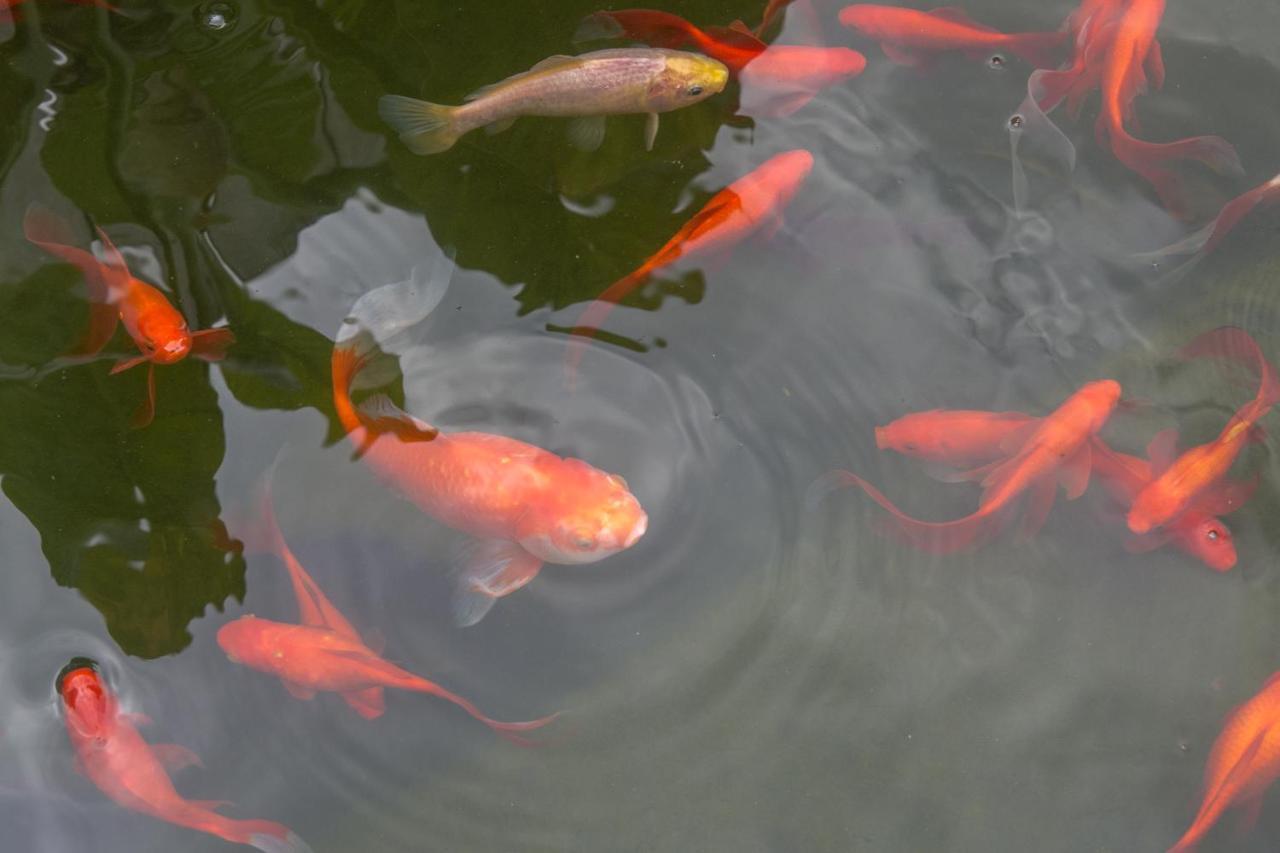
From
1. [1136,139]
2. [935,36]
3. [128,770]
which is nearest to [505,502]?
[128,770]

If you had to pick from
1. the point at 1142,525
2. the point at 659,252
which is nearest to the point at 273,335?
the point at 659,252

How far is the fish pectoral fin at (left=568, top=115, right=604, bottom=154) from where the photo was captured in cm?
332

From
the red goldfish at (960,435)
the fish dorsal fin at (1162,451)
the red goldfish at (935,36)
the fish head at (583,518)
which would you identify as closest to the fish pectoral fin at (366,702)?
the fish head at (583,518)

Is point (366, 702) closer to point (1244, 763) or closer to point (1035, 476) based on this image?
point (1035, 476)

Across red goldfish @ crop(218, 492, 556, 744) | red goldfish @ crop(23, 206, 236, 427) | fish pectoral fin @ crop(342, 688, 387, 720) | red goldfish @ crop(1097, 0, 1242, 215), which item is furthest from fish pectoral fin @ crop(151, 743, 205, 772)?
red goldfish @ crop(1097, 0, 1242, 215)

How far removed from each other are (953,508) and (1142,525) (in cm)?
50

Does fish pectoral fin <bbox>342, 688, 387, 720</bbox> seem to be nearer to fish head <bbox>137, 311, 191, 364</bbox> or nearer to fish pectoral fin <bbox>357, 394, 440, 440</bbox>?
fish pectoral fin <bbox>357, 394, 440, 440</bbox>

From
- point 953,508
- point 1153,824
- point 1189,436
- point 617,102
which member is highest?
point 617,102

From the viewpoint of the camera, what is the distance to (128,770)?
2746 mm

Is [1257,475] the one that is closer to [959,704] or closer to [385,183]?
[959,704]

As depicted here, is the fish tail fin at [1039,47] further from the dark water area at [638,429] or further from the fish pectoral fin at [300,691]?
the fish pectoral fin at [300,691]

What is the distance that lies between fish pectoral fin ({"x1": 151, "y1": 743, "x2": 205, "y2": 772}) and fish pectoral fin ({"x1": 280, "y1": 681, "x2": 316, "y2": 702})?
287 millimetres

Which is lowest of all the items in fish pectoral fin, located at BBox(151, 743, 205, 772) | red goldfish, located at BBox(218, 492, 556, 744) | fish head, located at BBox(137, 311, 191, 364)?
fish pectoral fin, located at BBox(151, 743, 205, 772)

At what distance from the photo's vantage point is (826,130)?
3521 millimetres
